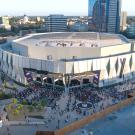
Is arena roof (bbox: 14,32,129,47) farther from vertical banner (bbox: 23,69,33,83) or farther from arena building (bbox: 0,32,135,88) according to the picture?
vertical banner (bbox: 23,69,33,83)


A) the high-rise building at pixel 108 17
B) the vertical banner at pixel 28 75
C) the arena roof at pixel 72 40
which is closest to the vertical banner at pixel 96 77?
the arena roof at pixel 72 40

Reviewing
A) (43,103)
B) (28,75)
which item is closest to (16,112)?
(43,103)

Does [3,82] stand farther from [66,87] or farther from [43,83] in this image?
[66,87]

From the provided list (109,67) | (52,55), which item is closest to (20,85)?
(52,55)

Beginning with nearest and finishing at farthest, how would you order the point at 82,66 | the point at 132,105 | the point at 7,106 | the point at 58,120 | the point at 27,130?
the point at 132,105 < the point at 27,130 < the point at 58,120 < the point at 7,106 < the point at 82,66

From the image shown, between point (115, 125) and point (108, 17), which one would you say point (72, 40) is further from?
point (108, 17)

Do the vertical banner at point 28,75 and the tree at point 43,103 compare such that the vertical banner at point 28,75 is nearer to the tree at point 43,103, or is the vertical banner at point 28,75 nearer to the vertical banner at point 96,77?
the tree at point 43,103
